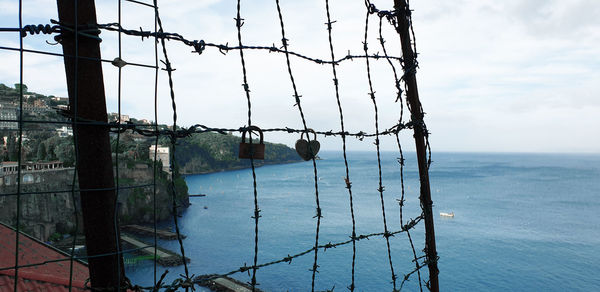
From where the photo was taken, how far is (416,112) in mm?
2916

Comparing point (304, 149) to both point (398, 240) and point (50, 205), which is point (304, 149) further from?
point (50, 205)

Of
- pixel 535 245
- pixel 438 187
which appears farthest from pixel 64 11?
pixel 438 187

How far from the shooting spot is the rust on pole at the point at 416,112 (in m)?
2.85

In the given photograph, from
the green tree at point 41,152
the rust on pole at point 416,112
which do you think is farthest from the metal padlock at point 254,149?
the green tree at point 41,152

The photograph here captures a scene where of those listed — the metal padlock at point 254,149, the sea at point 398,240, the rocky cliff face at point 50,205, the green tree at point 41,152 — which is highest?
the green tree at point 41,152

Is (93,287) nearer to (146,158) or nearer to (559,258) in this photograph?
(559,258)

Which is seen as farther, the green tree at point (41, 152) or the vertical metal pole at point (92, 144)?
the green tree at point (41, 152)

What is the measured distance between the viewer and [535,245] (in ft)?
153

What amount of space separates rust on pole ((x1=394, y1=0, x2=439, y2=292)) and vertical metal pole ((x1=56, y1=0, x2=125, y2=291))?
215 centimetres

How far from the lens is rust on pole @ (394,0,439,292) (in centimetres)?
285

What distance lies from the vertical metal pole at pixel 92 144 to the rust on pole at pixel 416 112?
215 cm

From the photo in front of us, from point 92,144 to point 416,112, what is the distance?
7.49ft

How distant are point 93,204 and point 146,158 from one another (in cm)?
6022

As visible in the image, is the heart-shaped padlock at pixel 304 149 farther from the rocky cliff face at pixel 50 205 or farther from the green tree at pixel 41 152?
the green tree at pixel 41 152
